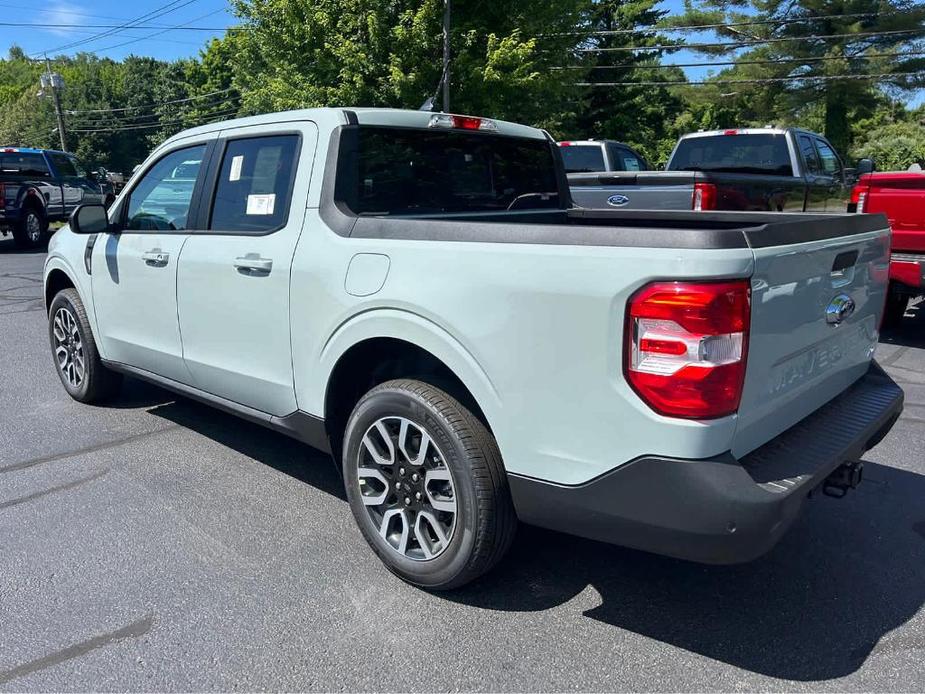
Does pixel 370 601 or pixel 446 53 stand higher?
pixel 446 53

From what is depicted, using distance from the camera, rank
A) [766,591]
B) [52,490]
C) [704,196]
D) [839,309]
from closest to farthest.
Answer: [839,309]
[766,591]
[52,490]
[704,196]

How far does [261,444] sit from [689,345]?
10.5ft

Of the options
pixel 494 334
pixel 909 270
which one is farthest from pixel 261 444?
pixel 909 270

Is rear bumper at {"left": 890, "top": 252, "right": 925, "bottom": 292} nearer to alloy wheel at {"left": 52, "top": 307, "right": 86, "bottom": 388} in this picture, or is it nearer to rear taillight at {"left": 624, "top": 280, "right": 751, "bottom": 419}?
rear taillight at {"left": 624, "top": 280, "right": 751, "bottom": 419}

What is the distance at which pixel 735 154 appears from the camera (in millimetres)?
10000

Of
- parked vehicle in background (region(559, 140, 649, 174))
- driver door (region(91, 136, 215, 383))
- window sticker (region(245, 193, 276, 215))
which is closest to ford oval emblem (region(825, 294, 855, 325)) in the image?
window sticker (region(245, 193, 276, 215))

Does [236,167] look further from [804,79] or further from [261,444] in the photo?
[804,79]

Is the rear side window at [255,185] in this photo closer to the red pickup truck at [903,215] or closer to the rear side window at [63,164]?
the red pickup truck at [903,215]

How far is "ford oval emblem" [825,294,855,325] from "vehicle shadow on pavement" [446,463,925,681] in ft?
3.58

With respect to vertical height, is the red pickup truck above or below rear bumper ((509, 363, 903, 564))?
above

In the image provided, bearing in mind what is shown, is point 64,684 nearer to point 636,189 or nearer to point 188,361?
point 188,361

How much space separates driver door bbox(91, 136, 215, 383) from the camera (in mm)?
4199

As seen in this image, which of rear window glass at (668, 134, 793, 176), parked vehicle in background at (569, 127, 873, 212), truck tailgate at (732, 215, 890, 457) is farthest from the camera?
rear window glass at (668, 134, 793, 176)

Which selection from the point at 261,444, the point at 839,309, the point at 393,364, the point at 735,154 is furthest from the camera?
the point at 735,154
